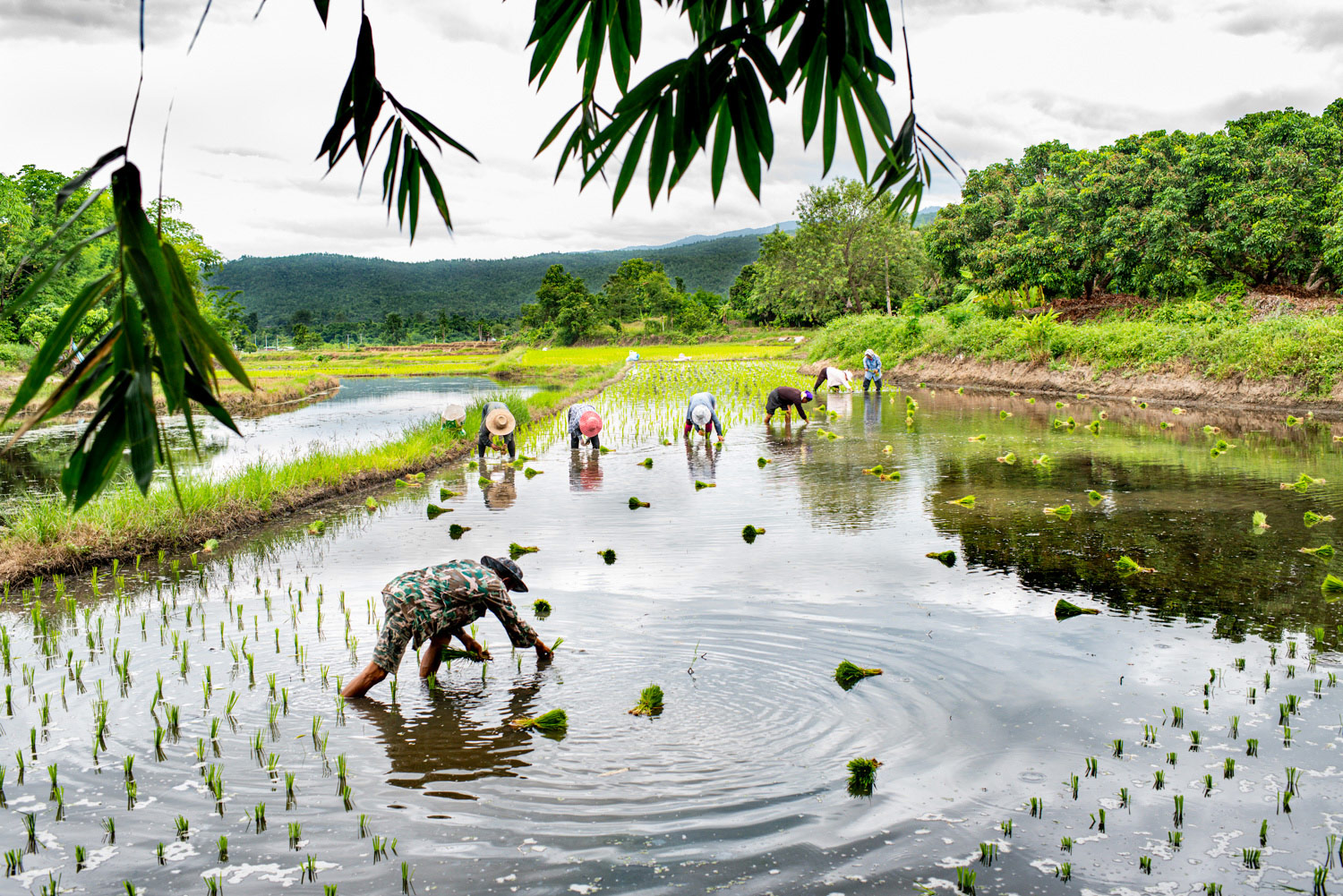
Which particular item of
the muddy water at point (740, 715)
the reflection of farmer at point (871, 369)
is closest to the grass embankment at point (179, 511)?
the muddy water at point (740, 715)

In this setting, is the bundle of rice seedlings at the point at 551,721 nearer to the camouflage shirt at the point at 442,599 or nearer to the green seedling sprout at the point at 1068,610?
the camouflage shirt at the point at 442,599

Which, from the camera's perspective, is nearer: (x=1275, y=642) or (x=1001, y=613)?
(x=1275, y=642)

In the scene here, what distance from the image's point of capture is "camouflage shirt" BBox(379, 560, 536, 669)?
4473 mm

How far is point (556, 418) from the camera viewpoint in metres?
19.2

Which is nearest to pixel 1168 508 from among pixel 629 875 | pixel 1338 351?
pixel 629 875

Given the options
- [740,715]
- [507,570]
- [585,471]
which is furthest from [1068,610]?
[585,471]

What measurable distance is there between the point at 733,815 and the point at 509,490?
802 cm

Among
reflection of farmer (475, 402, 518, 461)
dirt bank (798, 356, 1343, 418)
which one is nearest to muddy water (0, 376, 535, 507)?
reflection of farmer (475, 402, 518, 461)

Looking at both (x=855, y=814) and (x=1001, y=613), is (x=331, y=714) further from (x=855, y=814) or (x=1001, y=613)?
(x=1001, y=613)

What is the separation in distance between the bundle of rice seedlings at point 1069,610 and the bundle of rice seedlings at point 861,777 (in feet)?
8.70

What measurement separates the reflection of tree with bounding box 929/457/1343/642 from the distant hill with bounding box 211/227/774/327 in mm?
103036

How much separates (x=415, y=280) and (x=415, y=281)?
697 mm

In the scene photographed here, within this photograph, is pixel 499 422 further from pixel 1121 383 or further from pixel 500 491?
pixel 1121 383

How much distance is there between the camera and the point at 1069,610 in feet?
18.9
